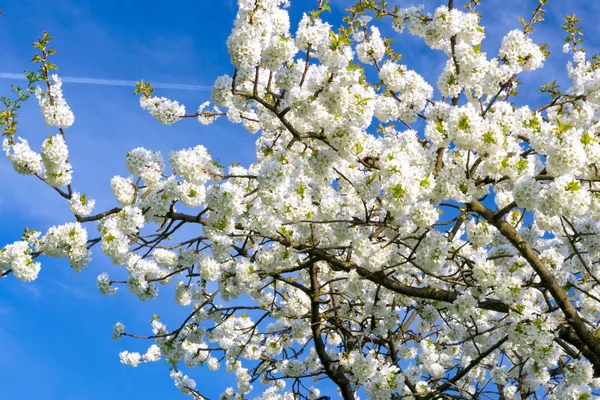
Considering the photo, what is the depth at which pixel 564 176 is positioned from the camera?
5840 mm

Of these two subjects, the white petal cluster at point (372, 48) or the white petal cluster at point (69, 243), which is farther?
the white petal cluster at point (372, 48)

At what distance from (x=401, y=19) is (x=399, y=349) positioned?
19.7 ft

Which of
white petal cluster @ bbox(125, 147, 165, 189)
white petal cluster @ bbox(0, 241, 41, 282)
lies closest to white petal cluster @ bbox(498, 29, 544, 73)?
white petal cluster @ bbox(125, 147, 165, 189)

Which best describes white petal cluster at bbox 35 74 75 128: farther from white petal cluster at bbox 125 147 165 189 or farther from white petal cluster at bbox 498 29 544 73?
Answer: white petal cluster at bbox 498 29 544 73

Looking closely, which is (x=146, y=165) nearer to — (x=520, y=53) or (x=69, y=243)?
(x=69, y=243)

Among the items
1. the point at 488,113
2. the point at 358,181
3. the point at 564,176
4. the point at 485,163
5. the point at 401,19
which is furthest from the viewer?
the point at 401,19

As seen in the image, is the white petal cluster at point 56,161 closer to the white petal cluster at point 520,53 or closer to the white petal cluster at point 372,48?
the white petal cluster at point 372,48

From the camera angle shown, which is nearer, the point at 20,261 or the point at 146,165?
the point at 20,261

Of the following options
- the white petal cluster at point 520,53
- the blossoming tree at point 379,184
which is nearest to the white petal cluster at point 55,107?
the blossoming tree at point 379,184

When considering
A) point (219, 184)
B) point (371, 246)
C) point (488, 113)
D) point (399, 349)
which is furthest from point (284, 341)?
point (488, 113)

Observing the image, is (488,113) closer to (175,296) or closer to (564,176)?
(564,176)

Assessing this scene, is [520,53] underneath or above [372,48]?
Result: underneath

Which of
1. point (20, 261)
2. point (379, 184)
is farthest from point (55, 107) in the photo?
point (379, 184)

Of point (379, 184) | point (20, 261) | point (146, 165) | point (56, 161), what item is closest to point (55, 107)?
point (56, 161)
